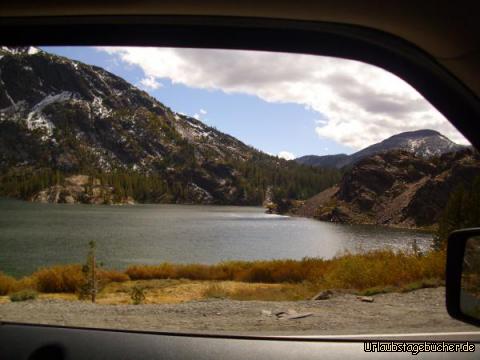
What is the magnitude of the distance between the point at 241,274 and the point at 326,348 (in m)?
9.67

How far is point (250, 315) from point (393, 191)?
1879 inches

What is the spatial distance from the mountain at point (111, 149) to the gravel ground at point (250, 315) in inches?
2606

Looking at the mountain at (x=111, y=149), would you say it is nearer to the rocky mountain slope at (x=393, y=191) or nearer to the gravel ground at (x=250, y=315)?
the rocky mountain slope at (x=393, y=191)

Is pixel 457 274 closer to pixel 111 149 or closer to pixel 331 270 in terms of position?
pixel 331 270

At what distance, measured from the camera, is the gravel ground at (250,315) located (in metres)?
3.69

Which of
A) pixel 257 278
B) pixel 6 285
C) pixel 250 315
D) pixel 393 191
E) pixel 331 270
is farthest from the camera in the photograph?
pixel 393 191

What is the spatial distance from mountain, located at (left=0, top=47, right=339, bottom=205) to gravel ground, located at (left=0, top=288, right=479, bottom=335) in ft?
217

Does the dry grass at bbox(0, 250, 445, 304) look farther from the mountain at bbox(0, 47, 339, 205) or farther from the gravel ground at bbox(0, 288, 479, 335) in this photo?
the mountain at bbox(0, 47, 339, 205)

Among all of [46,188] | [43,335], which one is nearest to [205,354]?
[43,335]

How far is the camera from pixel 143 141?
131 metres

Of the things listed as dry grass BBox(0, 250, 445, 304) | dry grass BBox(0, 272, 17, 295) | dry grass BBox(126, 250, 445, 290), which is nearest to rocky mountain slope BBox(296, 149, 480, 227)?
dry grass BBox(126, 250, 445, 290)

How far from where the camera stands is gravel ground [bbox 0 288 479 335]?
3688 mm

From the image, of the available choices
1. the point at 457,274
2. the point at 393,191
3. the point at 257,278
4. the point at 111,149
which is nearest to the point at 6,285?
the point at 257,278

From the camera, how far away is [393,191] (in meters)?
49.7
